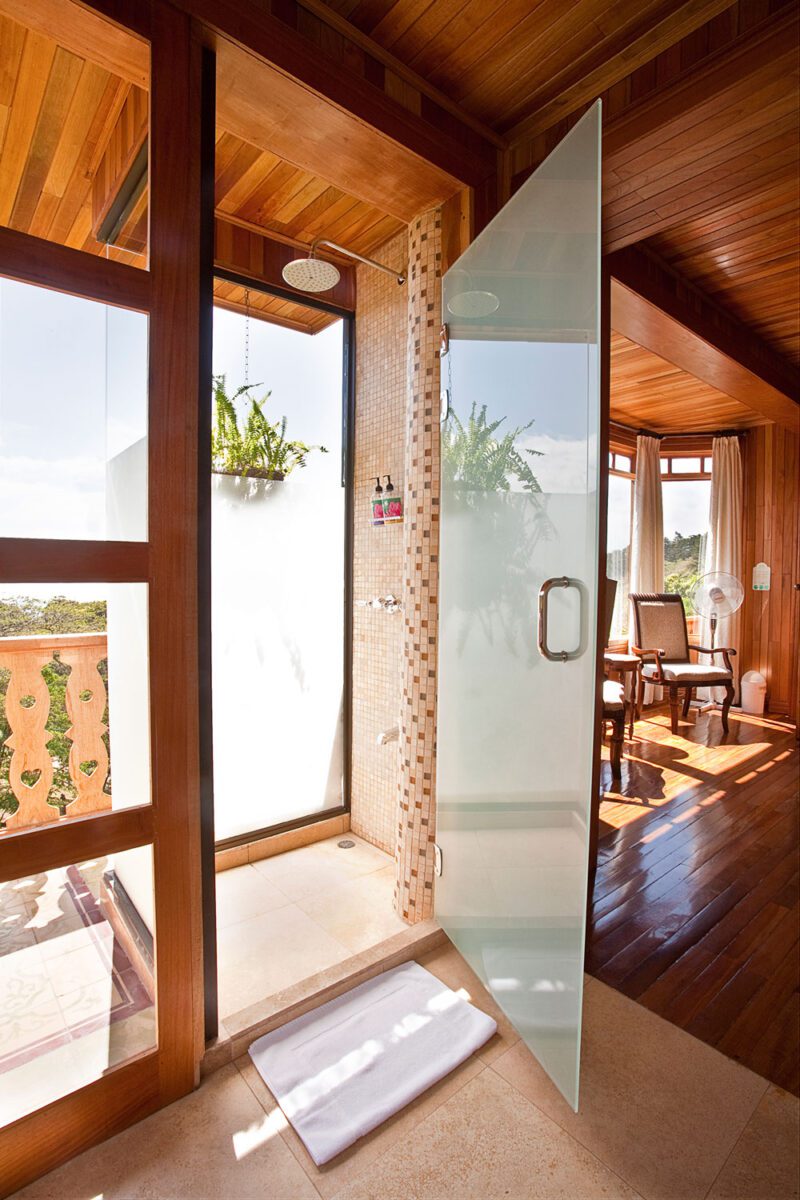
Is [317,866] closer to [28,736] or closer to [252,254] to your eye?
[28,736]

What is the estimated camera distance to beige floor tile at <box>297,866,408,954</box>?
2090 mm

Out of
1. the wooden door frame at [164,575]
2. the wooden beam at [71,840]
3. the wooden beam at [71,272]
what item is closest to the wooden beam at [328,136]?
the wooden door frame at [164,575]

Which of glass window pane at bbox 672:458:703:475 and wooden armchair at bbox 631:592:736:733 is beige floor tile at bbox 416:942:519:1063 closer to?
wooden armchair at bbox 631:592:736:733

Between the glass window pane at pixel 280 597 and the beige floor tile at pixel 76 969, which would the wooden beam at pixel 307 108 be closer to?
the glass window pane at pixel 280 597

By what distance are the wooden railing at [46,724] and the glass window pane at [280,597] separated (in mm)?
1166

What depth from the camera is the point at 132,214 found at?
57.4 inches

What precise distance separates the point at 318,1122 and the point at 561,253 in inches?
80.5

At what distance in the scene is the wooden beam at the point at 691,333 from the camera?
99.8 inches

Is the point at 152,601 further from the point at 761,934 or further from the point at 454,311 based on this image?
the point at 761,934

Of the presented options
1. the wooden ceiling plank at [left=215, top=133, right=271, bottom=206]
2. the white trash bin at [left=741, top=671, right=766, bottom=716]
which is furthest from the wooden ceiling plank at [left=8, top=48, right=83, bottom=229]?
the white trash bin at [left=741, top=671, right=766, bottom=716]

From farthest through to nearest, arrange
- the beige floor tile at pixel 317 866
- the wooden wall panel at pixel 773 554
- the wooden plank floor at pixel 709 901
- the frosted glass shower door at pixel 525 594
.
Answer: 1. the wooden wall panel at pixel 773 554
2. the beige floor tile at pixel 317 866
3. the wooden plank floor at pixel 709 901
4. the frosted glass shower door at pixel 525 594

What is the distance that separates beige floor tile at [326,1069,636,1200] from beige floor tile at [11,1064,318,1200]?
17cm

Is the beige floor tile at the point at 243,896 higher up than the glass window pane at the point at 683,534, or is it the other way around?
the glass window pane at the point at 683,534

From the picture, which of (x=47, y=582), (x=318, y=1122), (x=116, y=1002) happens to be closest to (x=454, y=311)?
(x=47, y=582)
